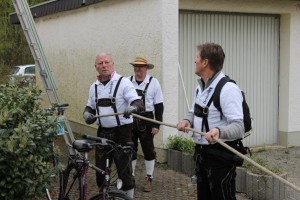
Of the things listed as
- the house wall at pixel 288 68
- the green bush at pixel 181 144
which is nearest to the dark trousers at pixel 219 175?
the green bush at pixel 181 144

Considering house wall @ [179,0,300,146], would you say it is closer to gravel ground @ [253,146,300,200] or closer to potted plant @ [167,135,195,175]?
gravel ground @ [253,146,300,200]

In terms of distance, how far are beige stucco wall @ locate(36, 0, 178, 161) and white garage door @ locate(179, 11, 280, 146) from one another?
71 cm

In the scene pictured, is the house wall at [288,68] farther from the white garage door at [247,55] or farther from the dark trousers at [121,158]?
the dark trousers at [121,158]

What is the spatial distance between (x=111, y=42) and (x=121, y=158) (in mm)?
4839

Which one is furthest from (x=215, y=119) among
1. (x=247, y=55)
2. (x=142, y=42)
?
(x=247, y=55)

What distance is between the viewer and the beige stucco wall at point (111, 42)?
761 cm

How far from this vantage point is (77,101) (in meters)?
11.2

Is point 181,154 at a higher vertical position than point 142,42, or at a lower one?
lower

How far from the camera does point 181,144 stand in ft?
24.8

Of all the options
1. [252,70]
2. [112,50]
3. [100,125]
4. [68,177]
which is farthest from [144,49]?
[68,177]

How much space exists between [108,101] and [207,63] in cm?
155

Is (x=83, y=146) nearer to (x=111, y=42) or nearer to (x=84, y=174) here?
(x=84, y=174)

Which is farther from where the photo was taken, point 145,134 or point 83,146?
point 145,134

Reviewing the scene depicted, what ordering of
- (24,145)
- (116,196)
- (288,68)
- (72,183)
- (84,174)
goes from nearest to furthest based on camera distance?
(24,145) < (116,196) < (84,174) < (72,183) < (288,68)
